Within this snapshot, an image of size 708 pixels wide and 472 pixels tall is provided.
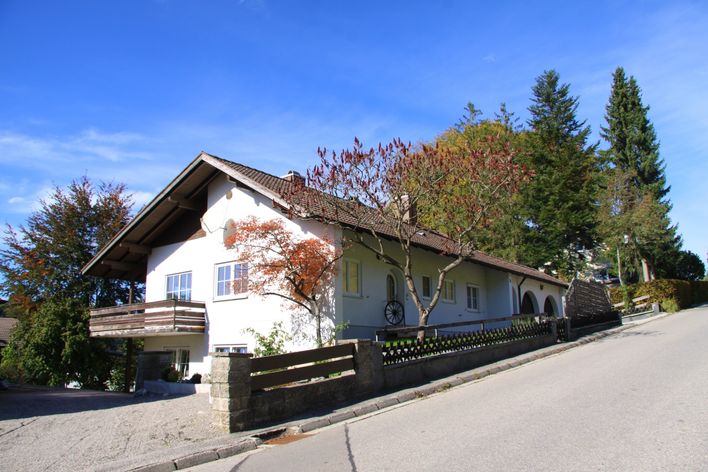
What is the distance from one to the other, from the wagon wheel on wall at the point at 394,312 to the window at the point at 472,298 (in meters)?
6.10

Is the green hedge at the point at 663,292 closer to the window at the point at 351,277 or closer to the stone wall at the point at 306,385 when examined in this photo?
the window at the point at 351,277

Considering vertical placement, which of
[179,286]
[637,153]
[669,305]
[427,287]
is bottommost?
[669,305]

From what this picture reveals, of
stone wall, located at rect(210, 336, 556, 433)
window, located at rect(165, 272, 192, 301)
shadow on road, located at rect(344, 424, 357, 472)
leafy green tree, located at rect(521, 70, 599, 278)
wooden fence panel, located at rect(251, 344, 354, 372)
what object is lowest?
shadow on road, located at rect(344, 424, 357, 472)

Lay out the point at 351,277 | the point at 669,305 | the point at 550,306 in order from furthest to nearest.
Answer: the point at 669,305, the point at 550,306, the point at 351,277

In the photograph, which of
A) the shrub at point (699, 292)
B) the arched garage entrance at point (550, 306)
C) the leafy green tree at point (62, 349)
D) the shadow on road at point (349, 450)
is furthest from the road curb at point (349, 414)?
the shrub at point (699, 292)

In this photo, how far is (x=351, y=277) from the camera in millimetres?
16938

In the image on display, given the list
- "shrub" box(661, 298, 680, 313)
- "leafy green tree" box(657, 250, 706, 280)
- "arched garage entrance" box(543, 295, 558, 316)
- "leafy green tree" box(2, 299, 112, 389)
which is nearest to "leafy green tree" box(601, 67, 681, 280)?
"leafy green tree" box(657, 250, 706, 280)

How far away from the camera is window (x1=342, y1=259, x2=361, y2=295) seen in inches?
654

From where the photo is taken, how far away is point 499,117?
45.7 m

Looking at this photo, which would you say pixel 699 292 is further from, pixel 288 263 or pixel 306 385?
pixel 306 385

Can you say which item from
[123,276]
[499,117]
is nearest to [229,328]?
[123,276]

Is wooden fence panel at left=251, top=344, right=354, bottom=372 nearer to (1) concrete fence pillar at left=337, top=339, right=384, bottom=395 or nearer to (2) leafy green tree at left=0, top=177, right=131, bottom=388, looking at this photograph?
(1) concrete fence pillar at left=337, top=339, right=384, bottom=395

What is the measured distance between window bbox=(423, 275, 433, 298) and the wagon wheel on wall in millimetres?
2513

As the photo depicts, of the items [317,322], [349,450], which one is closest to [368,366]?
[349,450]
